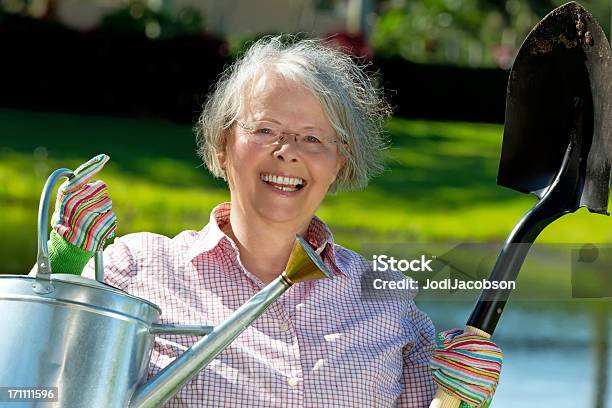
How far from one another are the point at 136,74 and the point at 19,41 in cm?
106

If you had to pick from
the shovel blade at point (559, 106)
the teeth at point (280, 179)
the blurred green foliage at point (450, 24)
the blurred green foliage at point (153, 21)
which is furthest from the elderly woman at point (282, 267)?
the blurred green foliage at point (450, 24)

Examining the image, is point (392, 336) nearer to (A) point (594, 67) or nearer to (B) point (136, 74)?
(A) point (594, 67)

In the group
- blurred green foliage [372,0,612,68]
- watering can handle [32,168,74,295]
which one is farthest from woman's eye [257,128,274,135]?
blurred green foliage [372,0,612,68]

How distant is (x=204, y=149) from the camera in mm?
2338

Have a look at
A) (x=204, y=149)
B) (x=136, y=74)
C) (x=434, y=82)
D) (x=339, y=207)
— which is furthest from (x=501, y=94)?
(x=204, y=149)

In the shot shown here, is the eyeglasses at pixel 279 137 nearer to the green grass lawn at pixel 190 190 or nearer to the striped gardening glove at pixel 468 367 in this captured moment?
the striped gardening glove at pixel 468 367

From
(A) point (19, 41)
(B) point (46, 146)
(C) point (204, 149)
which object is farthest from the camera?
(A) point (19, 41)

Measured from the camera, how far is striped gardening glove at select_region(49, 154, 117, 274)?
1864 millimetres

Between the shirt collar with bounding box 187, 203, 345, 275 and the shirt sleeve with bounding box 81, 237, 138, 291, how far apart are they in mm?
117

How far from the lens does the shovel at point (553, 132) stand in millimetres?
2023

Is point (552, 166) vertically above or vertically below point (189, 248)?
above
